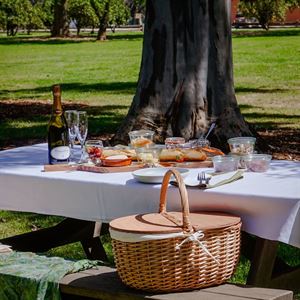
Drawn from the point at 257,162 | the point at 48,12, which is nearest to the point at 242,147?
the point at 257,162

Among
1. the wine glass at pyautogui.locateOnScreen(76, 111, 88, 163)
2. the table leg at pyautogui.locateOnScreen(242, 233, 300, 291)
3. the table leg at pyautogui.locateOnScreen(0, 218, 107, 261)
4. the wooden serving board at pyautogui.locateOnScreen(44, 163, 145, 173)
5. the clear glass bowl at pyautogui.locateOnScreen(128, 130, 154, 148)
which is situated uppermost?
the wine glass at pyautogui.locateOnScreen(76, 111, 88, 163)

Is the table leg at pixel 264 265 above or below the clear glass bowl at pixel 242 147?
below

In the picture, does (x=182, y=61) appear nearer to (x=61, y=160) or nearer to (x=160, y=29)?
(x=160, y=29)

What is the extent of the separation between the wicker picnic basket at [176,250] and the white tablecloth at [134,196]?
14 centimetres

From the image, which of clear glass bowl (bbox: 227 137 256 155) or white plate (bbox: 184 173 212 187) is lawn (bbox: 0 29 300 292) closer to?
clear glass bowl (bbox: 227 137 256 155)

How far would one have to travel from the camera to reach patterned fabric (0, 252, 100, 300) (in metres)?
4.54

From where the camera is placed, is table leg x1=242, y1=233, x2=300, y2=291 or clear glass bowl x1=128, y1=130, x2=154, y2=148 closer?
table leg x1=242, y1=233, x2=300, y2=291

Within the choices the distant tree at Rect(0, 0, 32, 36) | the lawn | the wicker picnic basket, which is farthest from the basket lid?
the distant tree at Rect(0, 0, 32, 36)

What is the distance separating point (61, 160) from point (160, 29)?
14.3 ft

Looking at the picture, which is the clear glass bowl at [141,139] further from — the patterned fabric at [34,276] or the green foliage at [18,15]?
the green foliage at [18,15]

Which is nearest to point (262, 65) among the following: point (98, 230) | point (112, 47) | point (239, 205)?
point (112, 47)

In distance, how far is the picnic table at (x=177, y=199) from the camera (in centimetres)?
448

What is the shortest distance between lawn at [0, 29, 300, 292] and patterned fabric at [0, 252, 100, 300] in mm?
1853

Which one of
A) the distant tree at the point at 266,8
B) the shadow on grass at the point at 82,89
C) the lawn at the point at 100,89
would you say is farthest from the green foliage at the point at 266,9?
the shadow on grass at the point at 82,89
